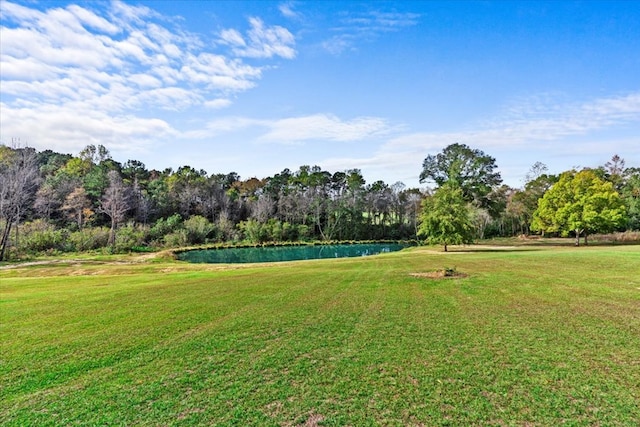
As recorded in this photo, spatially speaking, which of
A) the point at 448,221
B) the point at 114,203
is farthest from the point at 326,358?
the point at 114,203

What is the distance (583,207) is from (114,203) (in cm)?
6512

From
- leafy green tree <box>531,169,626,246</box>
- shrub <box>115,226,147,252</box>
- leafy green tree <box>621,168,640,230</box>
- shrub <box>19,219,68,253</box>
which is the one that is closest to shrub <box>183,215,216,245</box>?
shrub <box>115,226,147,252</box>

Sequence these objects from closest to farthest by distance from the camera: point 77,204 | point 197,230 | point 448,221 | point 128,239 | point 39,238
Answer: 1. point 448,221
2. point 39,238
3. point 128,239
4. point 77,204
5. point 197,230

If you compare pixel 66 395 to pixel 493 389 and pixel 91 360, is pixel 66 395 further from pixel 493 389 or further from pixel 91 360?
pixel 493 389

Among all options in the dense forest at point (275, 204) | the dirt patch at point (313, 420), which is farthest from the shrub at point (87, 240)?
the dirt patch at point (313, 420)

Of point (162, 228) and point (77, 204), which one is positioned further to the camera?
point (162, 228)

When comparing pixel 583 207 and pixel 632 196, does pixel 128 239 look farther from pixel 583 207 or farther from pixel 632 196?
pixel 632 196

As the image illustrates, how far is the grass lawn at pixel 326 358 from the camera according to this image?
4.60 meters

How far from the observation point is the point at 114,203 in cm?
5347

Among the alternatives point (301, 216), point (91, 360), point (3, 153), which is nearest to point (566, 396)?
point (91, 360)

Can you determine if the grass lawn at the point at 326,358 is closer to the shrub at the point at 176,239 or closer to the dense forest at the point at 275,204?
the dense forest at the point at 275,204

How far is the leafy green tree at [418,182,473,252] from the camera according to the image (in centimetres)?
3553

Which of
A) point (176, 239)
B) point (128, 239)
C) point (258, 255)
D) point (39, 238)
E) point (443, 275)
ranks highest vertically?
point (39, 238)

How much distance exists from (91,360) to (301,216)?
72811 mm
